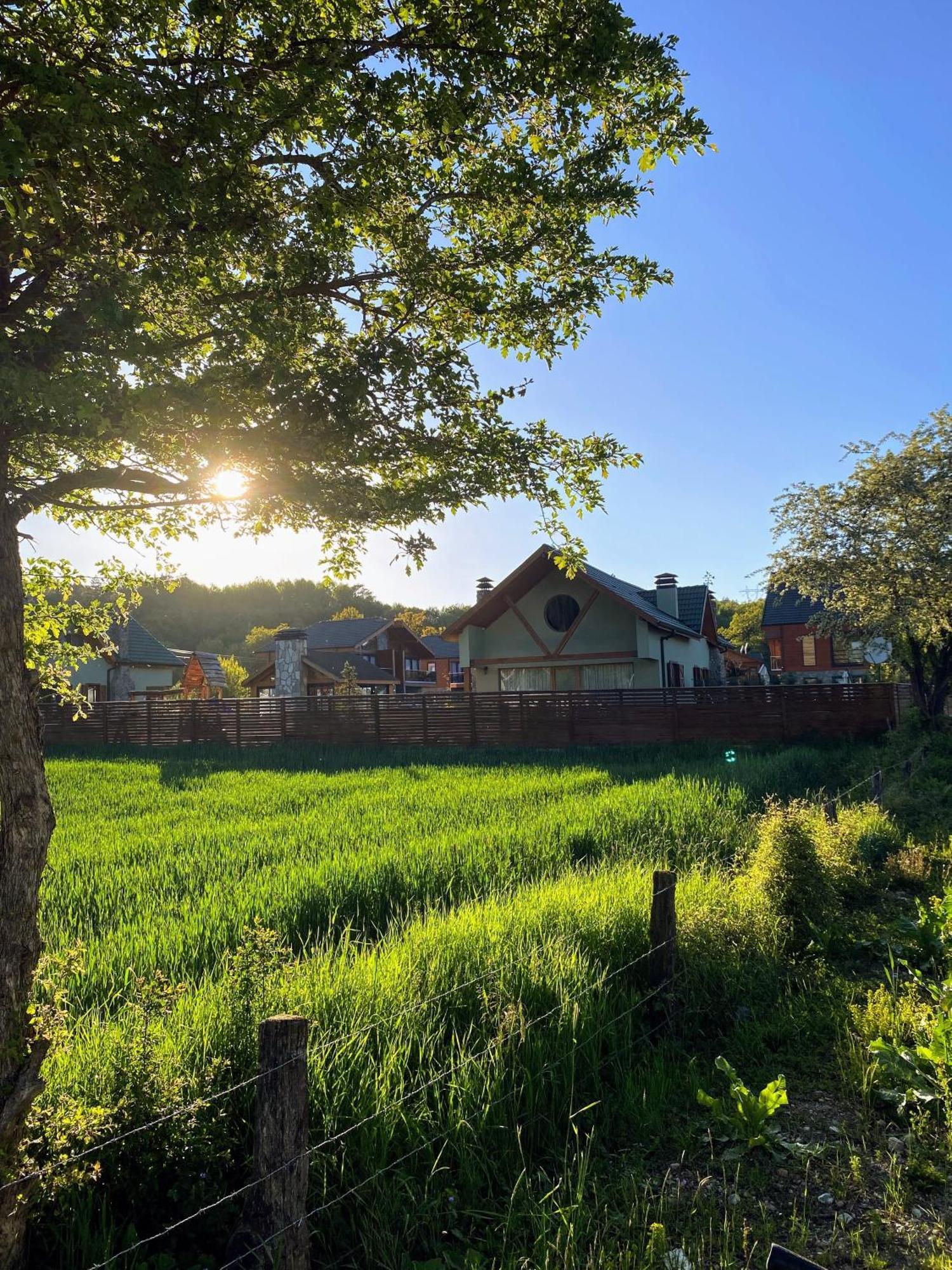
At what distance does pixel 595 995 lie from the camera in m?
4.82

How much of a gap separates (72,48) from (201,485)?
5.35 feet

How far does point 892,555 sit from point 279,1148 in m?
20.0

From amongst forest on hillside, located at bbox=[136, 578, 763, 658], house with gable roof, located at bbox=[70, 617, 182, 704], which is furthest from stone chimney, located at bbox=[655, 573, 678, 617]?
forest on hillside, located at bbox=[136, 578, 763, 658]

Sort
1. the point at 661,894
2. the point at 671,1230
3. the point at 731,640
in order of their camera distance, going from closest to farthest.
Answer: the point at 671,1230 → the point at 661,894 → the point at 731,640

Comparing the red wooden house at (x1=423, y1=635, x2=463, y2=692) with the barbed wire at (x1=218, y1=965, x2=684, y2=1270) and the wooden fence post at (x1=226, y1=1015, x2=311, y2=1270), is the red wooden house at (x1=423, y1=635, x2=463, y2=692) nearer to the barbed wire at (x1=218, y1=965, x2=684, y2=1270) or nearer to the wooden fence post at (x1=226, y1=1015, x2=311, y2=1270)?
the barbed wire at (x1=218, y1=965, x2=684, y2=1270)

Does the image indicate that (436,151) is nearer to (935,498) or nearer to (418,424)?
(418,424)

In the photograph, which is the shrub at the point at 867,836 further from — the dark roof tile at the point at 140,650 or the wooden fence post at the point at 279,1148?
the dark roof tile at the point at 140,650

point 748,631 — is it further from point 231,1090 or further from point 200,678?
point 231,1090

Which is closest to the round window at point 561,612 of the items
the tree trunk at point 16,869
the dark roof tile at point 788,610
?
the dark roof tile at point 788,610

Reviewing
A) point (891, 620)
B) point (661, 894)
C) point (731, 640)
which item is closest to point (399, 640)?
point (731, 640)

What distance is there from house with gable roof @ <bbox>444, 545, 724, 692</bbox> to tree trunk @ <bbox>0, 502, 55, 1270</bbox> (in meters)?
21.9

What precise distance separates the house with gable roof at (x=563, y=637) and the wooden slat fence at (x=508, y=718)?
2.44 m

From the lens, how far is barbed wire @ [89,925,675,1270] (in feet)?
8.70

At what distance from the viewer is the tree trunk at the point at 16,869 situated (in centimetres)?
271
